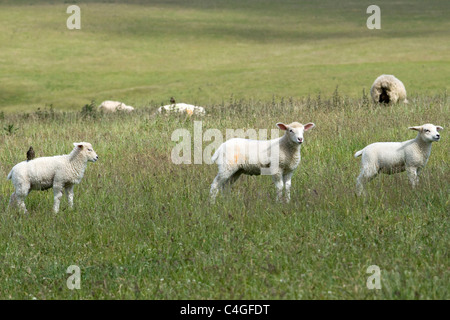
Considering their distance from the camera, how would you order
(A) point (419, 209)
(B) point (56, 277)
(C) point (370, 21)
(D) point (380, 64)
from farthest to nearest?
1. (C) point (370, 21)
2. (D) point (380, 64)
3. (A) point (419, 209)
4. (B) point (56, 277)

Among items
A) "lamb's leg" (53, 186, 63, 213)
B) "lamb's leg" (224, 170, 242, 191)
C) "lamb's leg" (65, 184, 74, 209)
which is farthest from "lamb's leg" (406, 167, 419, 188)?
"lamb's leg" (53, 186, 63, 213)

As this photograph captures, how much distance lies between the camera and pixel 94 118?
18.9 m

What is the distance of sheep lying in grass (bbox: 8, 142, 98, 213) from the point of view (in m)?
8.48

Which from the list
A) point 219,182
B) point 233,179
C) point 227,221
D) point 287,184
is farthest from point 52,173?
point 287,184

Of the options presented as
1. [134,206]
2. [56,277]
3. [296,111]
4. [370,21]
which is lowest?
[56,277]

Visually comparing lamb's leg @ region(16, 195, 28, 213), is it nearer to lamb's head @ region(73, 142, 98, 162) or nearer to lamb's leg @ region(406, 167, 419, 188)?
lamb's head @ region(73, 142, 98, 162)

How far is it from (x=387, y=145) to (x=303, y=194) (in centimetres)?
121

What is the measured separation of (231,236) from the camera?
695 cm

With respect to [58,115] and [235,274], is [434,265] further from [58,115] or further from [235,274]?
[58,115]

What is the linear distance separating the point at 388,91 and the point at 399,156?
1055cm

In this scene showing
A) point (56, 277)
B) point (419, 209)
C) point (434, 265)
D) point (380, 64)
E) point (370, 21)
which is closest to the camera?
point (434, 265)

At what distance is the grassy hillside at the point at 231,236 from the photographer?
5.71m

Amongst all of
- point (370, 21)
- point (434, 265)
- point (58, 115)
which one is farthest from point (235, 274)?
point (370, 21)

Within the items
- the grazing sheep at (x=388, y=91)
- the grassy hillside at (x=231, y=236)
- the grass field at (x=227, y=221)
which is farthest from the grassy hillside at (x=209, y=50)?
the grassy hillside at (x=231, y=236)
